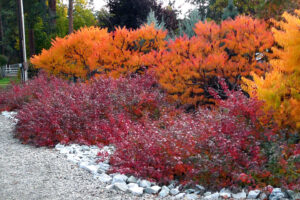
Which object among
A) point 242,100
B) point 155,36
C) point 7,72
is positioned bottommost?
point 7,72

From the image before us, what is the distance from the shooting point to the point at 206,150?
4.42 metres

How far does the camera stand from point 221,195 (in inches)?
146

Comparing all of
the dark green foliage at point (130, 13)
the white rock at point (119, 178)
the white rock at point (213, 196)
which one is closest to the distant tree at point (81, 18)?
the dark green foliage at point (130, 13)

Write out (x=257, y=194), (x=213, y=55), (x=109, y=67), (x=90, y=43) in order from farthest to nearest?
(x=90, y=43) < (x=109, y=67) < (x=213, y=55) < (x=257, y=194)

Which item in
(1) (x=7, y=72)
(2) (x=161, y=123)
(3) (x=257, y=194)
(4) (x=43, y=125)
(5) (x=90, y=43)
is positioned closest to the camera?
(3) (x=257, y=194)

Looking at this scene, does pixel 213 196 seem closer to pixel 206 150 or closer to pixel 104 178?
pixel 206 150

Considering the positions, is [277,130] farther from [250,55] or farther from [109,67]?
[109,67]

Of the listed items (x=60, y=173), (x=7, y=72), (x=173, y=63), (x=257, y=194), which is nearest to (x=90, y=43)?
(x=173, y=63)

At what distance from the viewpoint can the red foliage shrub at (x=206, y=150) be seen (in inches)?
157

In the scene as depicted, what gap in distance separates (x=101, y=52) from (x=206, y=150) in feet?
22.6

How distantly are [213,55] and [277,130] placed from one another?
3.16 meters

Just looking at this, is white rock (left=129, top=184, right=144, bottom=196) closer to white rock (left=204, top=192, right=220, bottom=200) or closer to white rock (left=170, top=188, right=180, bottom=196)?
white rock (left=170, top=188, right=180, bottom=196)

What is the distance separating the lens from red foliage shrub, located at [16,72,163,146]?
21.1 ft

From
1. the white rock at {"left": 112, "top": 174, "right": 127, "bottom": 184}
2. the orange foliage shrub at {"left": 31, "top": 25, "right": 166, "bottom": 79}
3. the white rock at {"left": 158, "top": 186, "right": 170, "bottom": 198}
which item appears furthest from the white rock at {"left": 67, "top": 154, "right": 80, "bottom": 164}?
the orange foliage shrub at {"left": 31, "top": 25, "right": 166, "bottom": 79}
